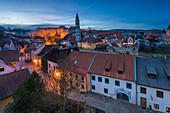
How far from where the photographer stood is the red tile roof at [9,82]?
12.6 m

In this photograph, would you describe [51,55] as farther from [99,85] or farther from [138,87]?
[138,87]

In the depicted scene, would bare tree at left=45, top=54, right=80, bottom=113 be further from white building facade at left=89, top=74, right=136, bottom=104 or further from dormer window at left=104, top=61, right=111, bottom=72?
dormer window at left=104, top=61, right=111, bottom=72

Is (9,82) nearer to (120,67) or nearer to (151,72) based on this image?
(120,67)

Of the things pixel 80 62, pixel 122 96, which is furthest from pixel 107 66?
pixel 80 62

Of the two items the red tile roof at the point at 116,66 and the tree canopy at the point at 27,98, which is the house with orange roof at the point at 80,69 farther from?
the tree canopy at the point at 27,98

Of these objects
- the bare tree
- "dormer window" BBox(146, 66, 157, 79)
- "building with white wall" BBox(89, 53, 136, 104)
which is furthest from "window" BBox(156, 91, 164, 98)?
the bare tree

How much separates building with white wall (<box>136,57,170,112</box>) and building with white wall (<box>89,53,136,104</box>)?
1.06 meters

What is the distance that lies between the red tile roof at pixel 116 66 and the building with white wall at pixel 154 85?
55.8 inches

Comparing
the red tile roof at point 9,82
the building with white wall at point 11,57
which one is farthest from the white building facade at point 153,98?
the building with white wall at point 11,57

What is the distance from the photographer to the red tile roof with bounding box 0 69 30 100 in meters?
12.6

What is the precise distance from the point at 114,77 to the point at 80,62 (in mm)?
7898

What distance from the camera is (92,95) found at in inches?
709

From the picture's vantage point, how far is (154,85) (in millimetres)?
13992

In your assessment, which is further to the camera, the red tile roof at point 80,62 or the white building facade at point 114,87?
the red tile roof at point 80,62
